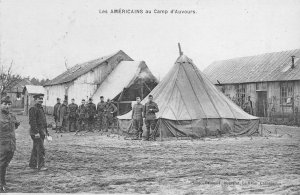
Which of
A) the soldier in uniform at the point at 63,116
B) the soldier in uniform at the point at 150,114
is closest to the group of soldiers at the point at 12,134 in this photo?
the soldier in uniform at the point at 150,114

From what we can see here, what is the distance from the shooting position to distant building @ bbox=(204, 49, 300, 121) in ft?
75.9

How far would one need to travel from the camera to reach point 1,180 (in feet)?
19.4

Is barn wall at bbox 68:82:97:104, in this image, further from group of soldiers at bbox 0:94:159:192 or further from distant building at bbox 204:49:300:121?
distant building at bbox 204:49:300:121

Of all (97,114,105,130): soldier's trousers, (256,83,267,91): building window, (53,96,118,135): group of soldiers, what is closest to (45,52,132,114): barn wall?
(97,114,105,130): soldier's trousers

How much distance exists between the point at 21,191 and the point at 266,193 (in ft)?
12.8

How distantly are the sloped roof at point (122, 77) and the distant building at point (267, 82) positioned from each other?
836 cm

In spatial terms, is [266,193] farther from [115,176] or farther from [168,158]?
[168,158]

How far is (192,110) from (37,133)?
743 centimetres

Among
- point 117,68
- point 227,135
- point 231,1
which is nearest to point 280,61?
point 117,68

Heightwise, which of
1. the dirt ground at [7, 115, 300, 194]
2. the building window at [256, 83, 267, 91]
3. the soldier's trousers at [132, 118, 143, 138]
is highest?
the building window at [256, 83, 267, 91]

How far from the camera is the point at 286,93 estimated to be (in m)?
23.6

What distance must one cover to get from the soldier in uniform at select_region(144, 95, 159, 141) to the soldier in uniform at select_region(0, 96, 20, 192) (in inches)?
267

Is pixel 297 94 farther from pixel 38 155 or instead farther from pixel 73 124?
pixel 38 155

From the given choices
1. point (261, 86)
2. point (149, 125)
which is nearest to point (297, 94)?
point (261, 86)
